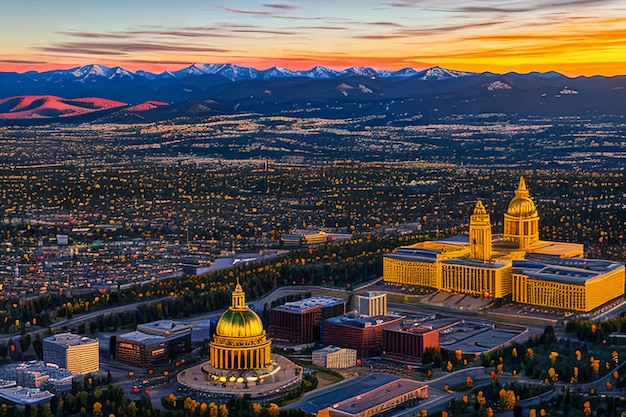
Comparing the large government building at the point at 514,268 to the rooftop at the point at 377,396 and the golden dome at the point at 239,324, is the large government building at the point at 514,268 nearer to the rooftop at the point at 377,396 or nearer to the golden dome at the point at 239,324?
the rooftop at the point at 377,396

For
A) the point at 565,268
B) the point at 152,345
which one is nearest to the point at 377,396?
the point at 152,345

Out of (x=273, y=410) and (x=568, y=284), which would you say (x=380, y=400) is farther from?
(x=568, y=284)

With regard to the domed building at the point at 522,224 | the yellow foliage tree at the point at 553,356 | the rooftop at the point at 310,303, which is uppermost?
the domed building at the point at 522,224

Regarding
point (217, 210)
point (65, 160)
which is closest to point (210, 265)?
point (217, 210)

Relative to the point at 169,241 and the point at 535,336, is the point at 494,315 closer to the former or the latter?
the point at 535,336

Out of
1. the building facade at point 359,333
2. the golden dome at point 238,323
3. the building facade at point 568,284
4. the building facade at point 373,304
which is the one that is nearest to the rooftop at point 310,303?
the building facade at point 373,304

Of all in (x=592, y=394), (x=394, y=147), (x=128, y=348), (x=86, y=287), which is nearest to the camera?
(x=592, y=394)

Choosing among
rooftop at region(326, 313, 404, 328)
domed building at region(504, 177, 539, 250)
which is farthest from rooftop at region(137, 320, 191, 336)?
domed building at region(504, 177, 539, 250)
